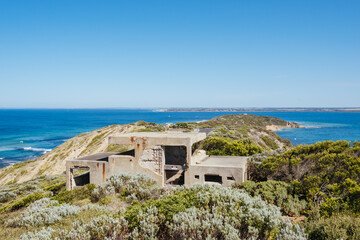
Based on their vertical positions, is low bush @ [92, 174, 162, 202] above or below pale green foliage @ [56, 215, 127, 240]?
below

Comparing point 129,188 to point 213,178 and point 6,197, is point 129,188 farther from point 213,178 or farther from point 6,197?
point 6,197

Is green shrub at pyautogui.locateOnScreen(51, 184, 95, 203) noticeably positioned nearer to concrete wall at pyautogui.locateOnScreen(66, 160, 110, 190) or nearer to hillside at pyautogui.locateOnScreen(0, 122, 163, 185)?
concrete wall at pyautogui.locateOnScreen(66, 160, 110, 190)

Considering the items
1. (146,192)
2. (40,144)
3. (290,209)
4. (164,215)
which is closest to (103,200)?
(146,192)

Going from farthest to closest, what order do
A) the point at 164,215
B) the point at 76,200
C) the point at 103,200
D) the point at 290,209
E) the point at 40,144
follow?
1. the point at 40,144
2. the point at 76,200
3. the point at 103,200
4. the point at 290,209
5. the point at 164,215

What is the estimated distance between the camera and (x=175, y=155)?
18.0 metres

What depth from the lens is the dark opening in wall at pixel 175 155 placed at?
18.0 m

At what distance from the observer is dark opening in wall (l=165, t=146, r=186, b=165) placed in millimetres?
17953

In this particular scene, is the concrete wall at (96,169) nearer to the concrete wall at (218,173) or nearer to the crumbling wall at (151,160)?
the crumbling wall at (151,160)

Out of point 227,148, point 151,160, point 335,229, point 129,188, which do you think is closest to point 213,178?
point 151,160

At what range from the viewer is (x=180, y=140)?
14711 mm

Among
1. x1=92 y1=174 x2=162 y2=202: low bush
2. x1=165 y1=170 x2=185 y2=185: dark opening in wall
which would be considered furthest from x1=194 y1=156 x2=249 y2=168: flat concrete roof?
x1=92 y1=174 x2=162 y2=202: low bush

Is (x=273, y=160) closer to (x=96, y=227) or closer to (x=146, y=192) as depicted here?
(x=146, y=192)

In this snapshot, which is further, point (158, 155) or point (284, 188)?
point (158, 155)

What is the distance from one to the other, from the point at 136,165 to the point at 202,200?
777 cm
